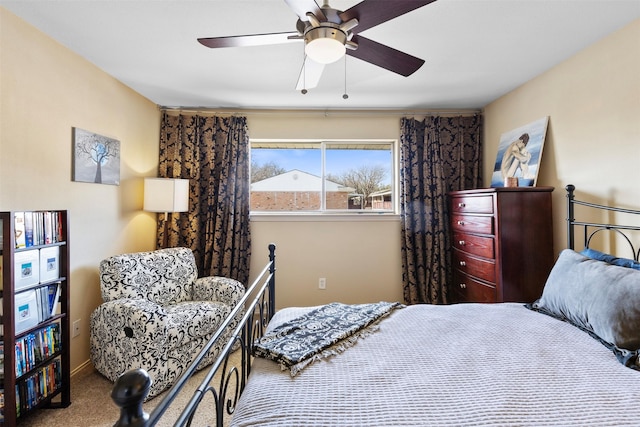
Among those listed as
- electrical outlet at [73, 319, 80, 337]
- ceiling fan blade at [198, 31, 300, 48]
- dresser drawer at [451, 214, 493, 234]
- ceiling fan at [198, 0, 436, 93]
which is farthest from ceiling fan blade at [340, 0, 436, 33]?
electrical outlet at [73, 319, 80, 337]

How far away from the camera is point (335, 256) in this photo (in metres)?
3.55

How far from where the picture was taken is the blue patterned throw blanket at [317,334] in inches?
48.1

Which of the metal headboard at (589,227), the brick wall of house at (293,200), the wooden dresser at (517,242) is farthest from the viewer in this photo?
the brick wall of house at (293,200)

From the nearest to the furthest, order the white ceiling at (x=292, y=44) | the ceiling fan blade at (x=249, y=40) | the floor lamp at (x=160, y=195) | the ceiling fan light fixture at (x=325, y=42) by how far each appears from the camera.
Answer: the ceiling fan light fixture at (x=325, y=42) < the ceiling fan blade at (x=249, y=40) < the white ceiling at (x=292, y=44) < the floor lamp at (x=160, y=195)

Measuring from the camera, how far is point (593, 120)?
2.21 m

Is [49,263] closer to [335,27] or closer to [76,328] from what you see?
[76,328]

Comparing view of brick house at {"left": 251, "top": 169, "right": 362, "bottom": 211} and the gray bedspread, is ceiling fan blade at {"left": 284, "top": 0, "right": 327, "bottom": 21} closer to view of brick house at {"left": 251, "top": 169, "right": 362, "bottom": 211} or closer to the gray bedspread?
the gray bedspread

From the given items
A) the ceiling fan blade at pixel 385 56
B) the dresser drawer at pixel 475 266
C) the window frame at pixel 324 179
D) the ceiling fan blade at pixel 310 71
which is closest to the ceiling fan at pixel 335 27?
the ceiling fan blade at pixel 385 56

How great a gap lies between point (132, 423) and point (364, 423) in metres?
0.60

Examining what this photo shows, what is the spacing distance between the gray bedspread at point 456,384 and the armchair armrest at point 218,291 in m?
1.57

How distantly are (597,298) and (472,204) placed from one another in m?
1.54

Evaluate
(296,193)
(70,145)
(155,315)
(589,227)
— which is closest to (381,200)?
(296,193)

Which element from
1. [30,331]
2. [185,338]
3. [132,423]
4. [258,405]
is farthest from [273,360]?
[30,331]

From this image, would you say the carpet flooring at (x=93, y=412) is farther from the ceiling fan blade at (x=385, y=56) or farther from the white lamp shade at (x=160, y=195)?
the ceiling fan blade at (x=385, y=56)
